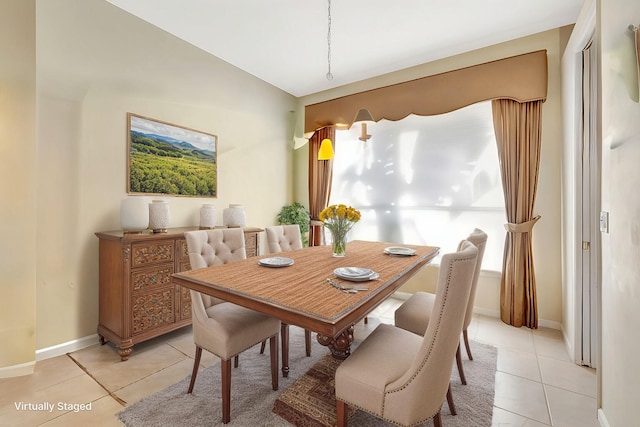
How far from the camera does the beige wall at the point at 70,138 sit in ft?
6.67

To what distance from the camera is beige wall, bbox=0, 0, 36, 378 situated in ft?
6.53

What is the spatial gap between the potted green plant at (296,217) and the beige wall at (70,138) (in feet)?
4.58

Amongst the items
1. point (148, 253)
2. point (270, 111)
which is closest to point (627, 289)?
point (148, 253)

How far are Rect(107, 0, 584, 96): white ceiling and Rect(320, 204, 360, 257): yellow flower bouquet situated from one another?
6.20ft

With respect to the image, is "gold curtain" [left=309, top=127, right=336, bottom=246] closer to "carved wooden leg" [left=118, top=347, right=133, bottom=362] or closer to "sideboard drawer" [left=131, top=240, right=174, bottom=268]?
"sideboard drawer" [left=131, top=240, right=174, bottom=268]

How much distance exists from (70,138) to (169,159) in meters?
0.81

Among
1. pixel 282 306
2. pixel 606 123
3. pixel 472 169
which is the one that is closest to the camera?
pixel 282 306

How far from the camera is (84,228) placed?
2.39 m

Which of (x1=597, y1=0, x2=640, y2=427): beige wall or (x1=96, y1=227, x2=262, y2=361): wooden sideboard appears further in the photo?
(x1=96, y1=227, x2=262, y2=361): wooden sideboard

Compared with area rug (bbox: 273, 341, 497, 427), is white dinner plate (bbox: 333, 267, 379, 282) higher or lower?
higher

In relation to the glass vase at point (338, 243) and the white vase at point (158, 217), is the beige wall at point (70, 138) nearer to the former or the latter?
the white vase at point (158, 217)

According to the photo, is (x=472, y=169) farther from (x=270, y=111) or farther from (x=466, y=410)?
(x=270, y=111)

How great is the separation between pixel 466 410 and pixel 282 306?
4.63 ft

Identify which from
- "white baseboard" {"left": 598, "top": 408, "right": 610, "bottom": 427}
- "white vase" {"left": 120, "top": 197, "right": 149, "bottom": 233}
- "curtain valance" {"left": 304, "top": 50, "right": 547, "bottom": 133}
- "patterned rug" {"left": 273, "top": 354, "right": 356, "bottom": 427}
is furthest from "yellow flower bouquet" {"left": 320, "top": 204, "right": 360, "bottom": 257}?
"white baseboard" {"left": 598, "top": 408, "right": 610, "bottom": 427}
